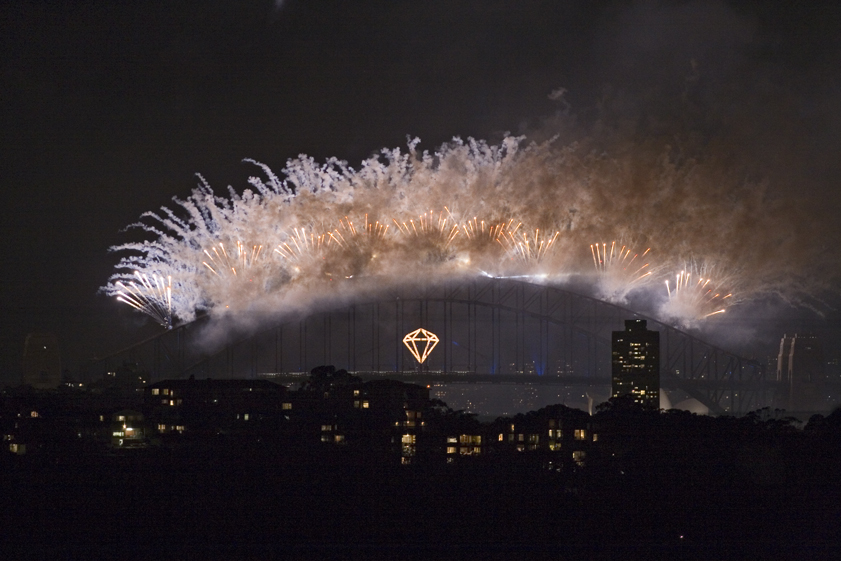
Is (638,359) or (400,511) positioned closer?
(400,511)

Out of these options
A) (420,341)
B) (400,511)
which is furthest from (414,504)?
(420,341)

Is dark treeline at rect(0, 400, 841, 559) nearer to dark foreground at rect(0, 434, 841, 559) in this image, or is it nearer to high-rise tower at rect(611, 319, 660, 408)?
dark foreground at rect(0, 434, 841, 559)

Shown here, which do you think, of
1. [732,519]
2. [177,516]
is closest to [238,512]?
[177,516]

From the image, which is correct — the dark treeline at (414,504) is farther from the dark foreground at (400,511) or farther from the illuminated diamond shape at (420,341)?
the illuminated diamond shape at (420,341)

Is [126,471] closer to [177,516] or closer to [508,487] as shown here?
[177,516]

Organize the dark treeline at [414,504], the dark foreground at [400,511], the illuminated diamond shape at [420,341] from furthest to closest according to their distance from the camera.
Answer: the illuminated diamond shape at [420,341] < the dark treeline at [414,504] < the dark foreground at [400,511]

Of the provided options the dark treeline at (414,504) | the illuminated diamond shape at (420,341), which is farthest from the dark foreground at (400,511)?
the illuminated diamond shape at (420,341)

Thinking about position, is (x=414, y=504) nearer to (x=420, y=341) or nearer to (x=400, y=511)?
(x=400, y=511)
